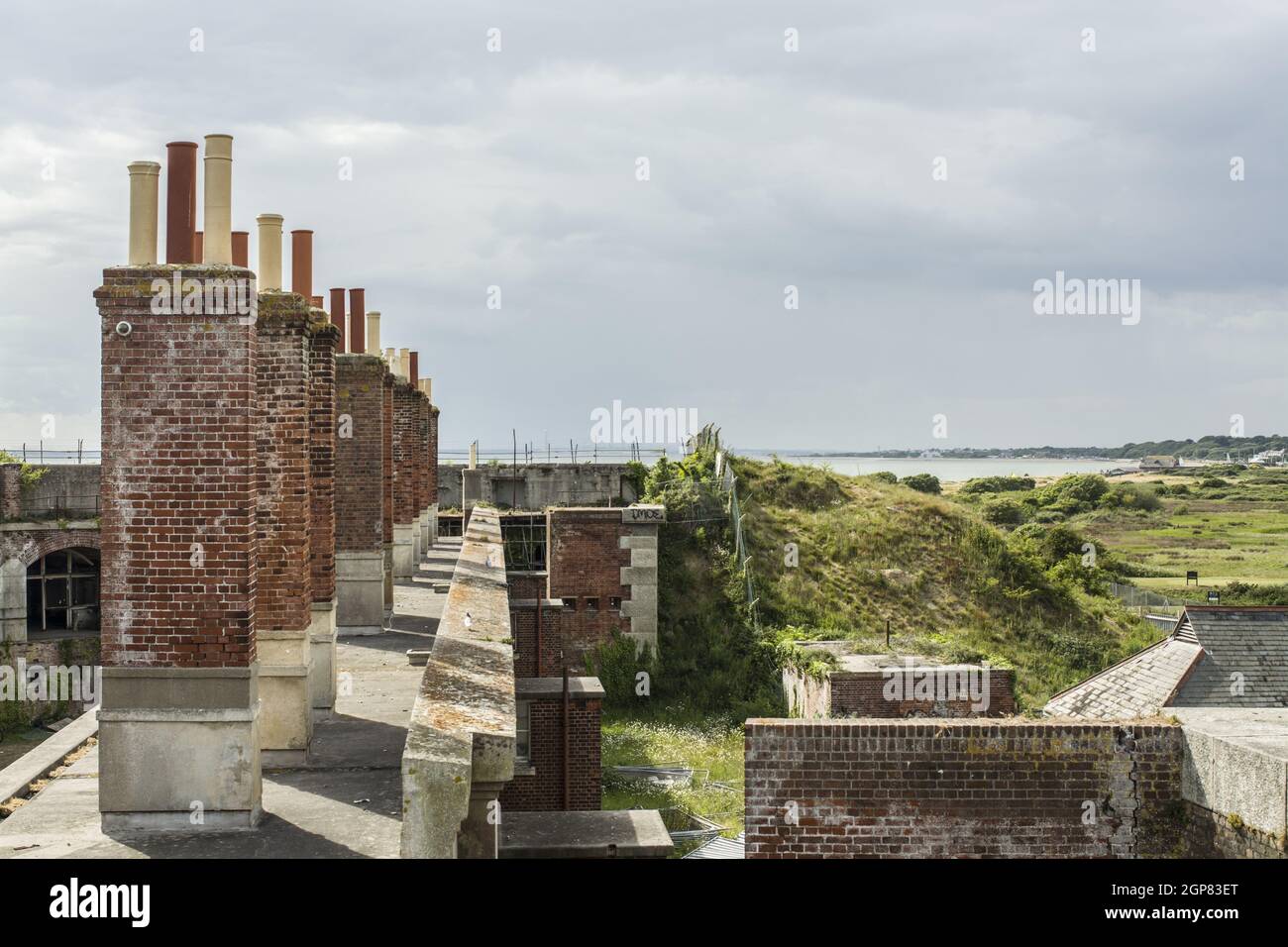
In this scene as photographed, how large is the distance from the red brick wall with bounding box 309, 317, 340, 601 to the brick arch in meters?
28.2

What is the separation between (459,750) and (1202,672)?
52.5ft

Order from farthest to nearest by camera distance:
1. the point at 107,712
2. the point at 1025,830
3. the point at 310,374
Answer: the point at 310,374 → the point at 1025,830 → the point at 107,712

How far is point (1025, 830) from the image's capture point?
984 cm

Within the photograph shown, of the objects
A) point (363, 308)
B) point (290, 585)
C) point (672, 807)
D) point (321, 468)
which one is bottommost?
point (672, 807)

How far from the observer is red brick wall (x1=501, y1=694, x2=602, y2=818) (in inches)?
684

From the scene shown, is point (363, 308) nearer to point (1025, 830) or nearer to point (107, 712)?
point (107, 712)

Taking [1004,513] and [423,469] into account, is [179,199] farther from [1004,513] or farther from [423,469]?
[1004,513]

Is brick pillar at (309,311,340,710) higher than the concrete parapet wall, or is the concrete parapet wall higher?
brick pillar at (309,311,340,710)

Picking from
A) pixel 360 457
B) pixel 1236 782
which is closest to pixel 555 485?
pixel 360 457

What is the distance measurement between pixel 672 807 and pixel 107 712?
14.2 m

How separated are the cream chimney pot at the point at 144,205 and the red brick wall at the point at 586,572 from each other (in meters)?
22.5

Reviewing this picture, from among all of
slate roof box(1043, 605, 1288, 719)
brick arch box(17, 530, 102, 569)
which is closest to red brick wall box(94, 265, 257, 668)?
slate roof box(1043, 605, 1288, 719)

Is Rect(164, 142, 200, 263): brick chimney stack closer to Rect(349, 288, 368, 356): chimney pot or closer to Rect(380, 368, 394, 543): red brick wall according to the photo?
Rect(380, 368, 394, 543): red brick wall
